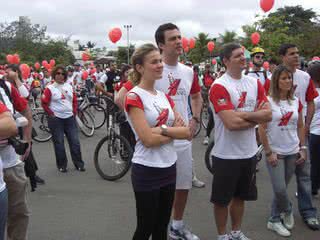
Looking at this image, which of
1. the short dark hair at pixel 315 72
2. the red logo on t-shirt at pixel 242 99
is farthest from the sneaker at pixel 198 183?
the red logo on t-shirt at pixel 242 99

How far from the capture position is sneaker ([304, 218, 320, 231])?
13.4 ft

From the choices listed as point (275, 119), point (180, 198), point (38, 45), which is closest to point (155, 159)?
point (180, 198)

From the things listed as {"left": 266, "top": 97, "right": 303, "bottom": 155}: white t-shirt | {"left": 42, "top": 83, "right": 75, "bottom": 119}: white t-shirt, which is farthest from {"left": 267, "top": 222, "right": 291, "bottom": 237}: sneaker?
{"left": 42, "top": 83, "right": 75, "bottom": 119}: white t-shirt

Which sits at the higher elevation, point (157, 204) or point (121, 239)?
point (157, 204)

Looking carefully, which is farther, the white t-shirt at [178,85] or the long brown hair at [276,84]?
the long brown hair at [276,84]

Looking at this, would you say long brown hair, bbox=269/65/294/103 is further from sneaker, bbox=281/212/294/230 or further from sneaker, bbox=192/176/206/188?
sneaker, bbox=192/176/206/188

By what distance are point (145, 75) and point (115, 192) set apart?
2991 millimetres

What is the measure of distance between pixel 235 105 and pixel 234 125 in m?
0.21

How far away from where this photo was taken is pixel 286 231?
13.1 feet

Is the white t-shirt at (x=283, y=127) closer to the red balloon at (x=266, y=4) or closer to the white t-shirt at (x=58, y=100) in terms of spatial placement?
the white t-shirt at (x=58, y=100)

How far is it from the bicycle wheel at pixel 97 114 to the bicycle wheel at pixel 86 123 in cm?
28

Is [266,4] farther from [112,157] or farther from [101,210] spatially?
[101,210]

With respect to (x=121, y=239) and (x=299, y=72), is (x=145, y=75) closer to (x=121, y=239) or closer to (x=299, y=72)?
(x=121, y=239)

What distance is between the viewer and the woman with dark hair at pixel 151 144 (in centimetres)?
276
